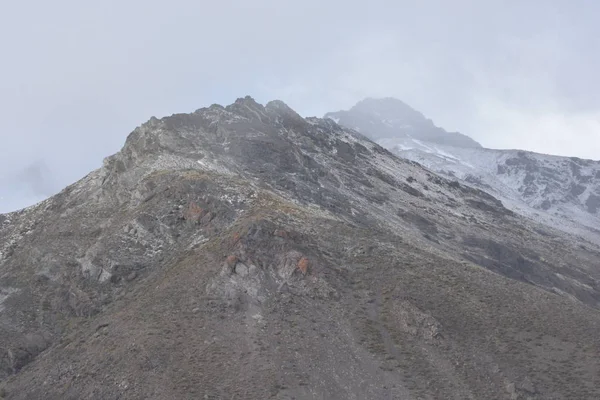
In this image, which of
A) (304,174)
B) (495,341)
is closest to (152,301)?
(495,341)

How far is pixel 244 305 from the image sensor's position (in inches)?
1665

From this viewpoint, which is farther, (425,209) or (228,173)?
(425,209)

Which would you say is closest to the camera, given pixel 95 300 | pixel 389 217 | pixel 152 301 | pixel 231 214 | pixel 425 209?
pixel 152 301

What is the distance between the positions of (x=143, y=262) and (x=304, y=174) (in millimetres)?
31980

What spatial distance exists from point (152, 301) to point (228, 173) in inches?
965

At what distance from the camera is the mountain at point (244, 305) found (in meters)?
36.7

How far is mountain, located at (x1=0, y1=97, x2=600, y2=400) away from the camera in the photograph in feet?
120

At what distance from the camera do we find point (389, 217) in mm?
77812

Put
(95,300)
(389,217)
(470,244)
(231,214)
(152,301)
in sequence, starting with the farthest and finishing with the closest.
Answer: (470,244)
(389,217)
(231,214)
(95,300)
(152,301)

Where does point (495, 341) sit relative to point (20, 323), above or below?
above

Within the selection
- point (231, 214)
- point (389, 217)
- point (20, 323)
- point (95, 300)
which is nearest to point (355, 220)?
point (389, 217)

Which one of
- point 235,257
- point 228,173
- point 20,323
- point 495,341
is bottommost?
point 20,323

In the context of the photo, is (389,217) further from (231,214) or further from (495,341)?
(495,341)

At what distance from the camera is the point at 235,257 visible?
45344mm
